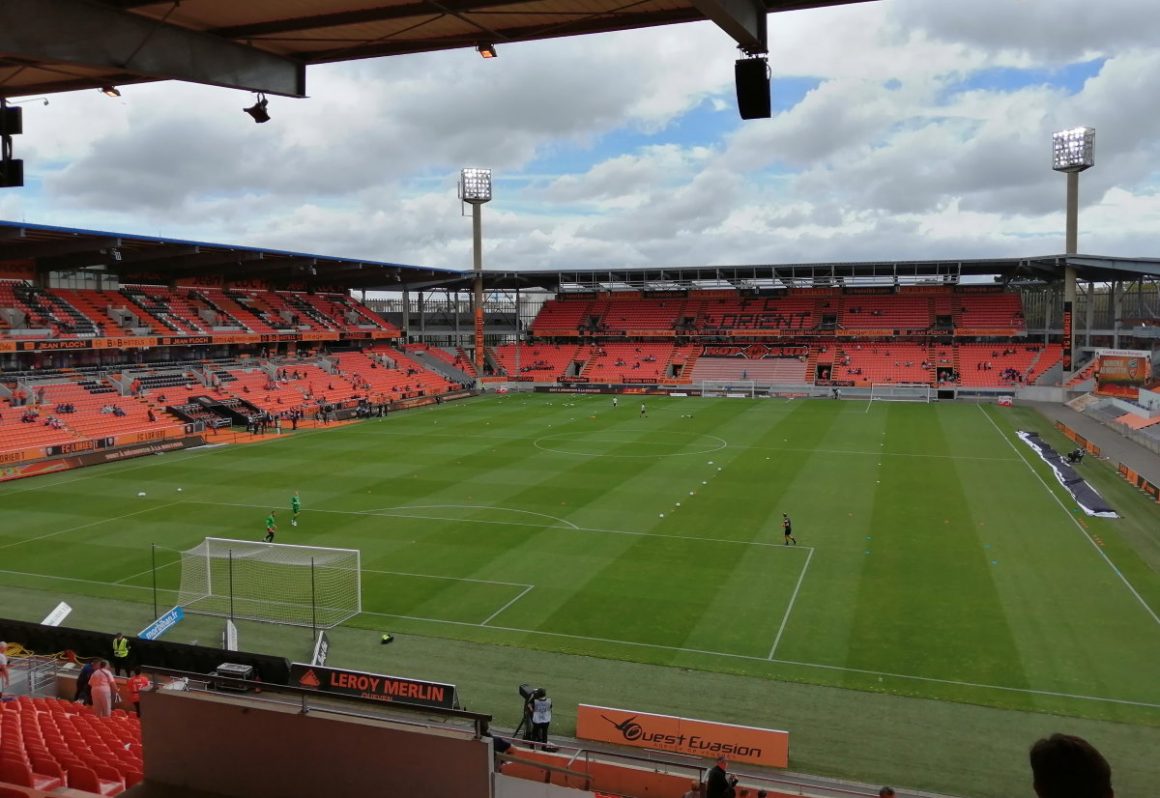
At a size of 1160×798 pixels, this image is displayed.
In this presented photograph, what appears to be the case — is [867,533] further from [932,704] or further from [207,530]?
[207,530]

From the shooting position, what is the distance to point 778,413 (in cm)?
5597

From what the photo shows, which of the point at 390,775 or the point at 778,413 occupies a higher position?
the point at 390,775

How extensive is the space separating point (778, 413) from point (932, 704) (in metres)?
42.3

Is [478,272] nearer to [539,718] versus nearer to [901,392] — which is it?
[901,392]

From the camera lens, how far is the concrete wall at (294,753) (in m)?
4.98

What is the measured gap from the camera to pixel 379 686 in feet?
44.6

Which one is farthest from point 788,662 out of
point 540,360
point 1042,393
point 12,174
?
point 540,360

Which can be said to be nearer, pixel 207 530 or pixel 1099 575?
pixel 1099 575

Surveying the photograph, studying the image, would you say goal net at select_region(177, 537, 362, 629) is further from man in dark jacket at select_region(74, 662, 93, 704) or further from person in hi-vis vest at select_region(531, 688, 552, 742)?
person in hi-vis vest at select_region(531, 688, 552, 742)

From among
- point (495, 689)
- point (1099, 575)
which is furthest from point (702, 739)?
point (1099, 575)

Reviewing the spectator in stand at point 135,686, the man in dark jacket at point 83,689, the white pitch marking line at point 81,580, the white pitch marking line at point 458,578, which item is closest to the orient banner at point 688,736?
the spectator in stand at point 135,686

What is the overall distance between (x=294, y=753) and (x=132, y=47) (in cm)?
715

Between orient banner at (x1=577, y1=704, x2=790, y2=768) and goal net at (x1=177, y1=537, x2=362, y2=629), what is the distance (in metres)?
7.93

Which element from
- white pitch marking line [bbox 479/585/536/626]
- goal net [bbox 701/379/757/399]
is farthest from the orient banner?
goal net [bbox 701/379/757/399]
